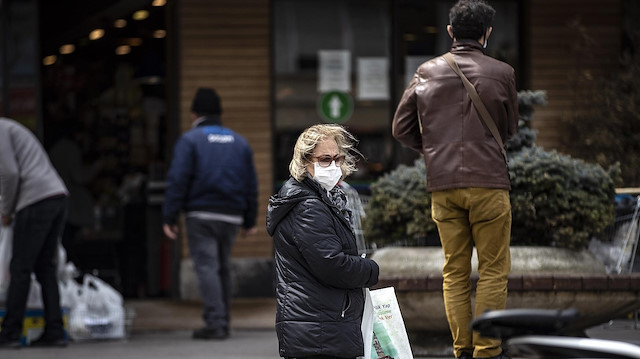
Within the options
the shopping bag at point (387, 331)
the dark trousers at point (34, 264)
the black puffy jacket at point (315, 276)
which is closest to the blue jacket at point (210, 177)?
the dark trousers at point (34, 264)

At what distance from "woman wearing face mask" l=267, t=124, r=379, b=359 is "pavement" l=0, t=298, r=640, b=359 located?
248 cm

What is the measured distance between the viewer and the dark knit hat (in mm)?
9602

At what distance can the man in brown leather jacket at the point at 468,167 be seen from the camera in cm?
620

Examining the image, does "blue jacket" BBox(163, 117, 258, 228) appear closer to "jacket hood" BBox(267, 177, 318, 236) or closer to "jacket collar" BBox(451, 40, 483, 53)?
"jacket collar" BBox(451, 40, 483, 53)

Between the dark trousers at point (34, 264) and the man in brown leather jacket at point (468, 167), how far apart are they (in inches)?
145

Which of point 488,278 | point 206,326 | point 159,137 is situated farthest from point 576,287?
point 159,137

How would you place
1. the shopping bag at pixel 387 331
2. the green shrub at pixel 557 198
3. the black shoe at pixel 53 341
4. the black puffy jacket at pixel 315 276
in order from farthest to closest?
1. the black shoe at pixel 53 341
2. the green shrub at pixel 557 198
3. the shopping bag at pixel 387 331
4. the black puffy jacket at pixel 315 276

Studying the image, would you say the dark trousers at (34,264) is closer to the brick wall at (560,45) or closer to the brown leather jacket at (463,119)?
the brown leather jacket at (463,119)

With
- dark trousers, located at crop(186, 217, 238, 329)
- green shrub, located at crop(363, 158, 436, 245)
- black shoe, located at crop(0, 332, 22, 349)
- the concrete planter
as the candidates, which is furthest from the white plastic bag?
the concrete planter

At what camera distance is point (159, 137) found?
1242cm

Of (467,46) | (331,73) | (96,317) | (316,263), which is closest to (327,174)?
(316,263)

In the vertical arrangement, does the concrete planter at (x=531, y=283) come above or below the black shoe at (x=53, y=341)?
above

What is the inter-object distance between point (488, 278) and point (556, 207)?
4.73 feet

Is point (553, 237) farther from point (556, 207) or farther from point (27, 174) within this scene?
point (27, 174)
